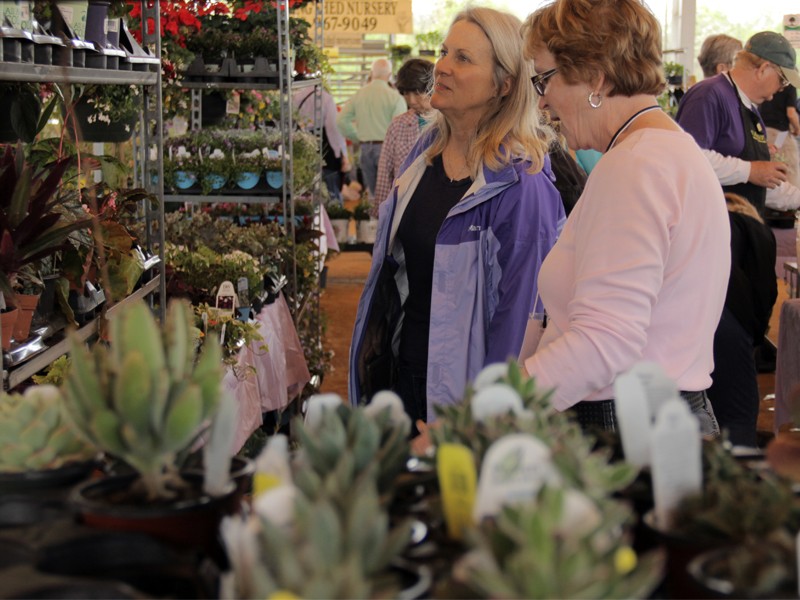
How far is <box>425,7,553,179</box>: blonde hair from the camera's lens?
2750mm

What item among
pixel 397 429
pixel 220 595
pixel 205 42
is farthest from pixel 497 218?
pixel 205 42

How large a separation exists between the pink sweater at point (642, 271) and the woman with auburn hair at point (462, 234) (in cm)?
74

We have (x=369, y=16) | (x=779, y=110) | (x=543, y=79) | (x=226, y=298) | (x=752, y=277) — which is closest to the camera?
(x=543, y=79)

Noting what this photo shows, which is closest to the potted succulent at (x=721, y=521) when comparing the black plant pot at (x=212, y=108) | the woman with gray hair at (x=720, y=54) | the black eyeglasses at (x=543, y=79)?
the black eyeglasses at (x=543, y=79)

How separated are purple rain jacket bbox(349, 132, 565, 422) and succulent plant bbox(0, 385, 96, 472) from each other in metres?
1.52

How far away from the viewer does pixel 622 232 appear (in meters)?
1.73

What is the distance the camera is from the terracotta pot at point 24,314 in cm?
212

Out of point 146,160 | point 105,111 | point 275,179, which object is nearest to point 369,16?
point 275,179

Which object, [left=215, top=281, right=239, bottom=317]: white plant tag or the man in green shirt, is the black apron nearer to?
[left=215, top=281, right=239, bottom=317]: white plant tag

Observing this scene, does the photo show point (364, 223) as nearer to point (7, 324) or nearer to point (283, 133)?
point (283, 133)

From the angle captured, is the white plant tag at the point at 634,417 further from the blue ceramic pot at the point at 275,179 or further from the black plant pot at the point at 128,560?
the blue ceramic pot at the point at 275,179

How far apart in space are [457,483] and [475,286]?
1.72m

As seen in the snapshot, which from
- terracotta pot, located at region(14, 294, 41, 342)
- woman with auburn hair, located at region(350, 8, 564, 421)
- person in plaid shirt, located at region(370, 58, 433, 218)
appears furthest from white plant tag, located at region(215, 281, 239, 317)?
person in plaid shirt, located at region(370, 58, 433, 218)

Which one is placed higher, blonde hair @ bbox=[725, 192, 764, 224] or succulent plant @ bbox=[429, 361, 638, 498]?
blonde hair @ bbox=[725, 192, 764, 224]
